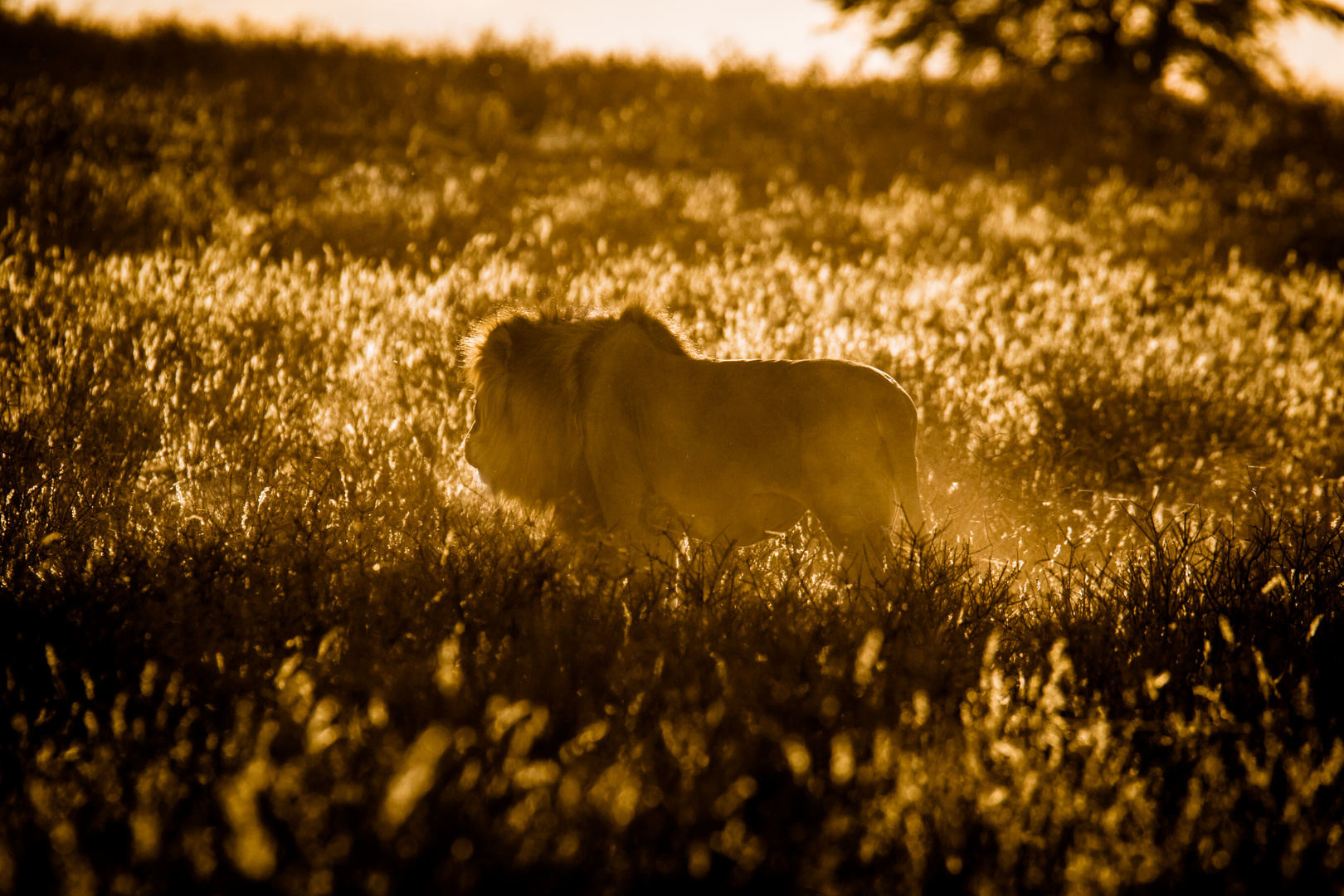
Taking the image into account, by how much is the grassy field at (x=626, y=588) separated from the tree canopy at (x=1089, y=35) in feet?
35.0

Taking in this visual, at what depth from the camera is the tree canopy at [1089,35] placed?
18.7m

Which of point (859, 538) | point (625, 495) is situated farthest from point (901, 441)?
point (625, 495)

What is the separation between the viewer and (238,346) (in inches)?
225

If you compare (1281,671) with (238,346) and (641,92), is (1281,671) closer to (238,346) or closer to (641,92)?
(238,346)

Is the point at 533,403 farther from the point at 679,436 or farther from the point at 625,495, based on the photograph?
the point at 679,436

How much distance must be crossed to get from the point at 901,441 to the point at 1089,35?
20.8 meters

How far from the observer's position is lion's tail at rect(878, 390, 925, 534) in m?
3.20

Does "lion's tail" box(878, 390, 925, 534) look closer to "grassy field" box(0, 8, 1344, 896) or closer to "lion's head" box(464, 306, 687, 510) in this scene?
"grassy field" box(0, 8, 1344, 896)

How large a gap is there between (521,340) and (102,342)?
3.08 metres

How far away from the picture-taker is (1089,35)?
1964 centimetres

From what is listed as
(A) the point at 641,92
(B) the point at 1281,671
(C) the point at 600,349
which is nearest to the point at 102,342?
(C) the point at 600,349

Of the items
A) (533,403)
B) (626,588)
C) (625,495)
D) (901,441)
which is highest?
(901,441)

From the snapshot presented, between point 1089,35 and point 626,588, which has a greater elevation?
point 1089,35

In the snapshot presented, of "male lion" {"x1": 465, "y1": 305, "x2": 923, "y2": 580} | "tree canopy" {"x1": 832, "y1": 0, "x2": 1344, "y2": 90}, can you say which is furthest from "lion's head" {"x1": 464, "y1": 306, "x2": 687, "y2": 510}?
"tree canopy" {"x1": 832, "y1": 0, "x2": 1344, "y2": 90}
